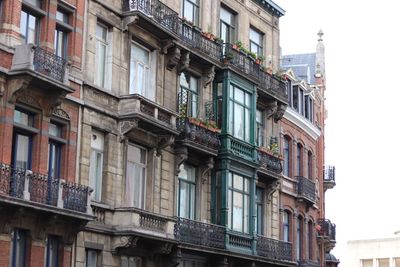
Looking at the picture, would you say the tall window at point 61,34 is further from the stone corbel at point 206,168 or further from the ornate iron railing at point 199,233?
the stone corbel at point 206,168

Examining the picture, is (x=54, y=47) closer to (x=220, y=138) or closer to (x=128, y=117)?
(x=128, y=117)

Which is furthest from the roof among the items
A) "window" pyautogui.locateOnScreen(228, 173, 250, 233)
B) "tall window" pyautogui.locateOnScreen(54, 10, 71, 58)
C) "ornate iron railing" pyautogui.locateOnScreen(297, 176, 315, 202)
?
"tall window" pyautogui.locateOnScreen(54, 10, 71, 58)

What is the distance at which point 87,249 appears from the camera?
29.9 m

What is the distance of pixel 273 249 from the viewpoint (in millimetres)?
41000

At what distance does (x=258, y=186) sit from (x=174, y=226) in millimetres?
9638

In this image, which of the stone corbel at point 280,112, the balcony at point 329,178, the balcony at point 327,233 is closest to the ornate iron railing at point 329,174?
the balcony at point 329,178

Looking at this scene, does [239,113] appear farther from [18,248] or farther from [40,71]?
[18,248]

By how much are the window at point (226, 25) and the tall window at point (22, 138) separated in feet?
49.0

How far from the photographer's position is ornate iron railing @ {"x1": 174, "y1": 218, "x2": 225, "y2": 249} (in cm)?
3412

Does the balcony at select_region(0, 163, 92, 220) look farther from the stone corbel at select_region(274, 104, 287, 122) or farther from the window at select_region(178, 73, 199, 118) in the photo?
the stone corbel at select_region(274, 104, 287, 122)

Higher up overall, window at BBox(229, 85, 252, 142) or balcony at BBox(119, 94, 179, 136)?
window at BBox(229, 85, 252, 142)

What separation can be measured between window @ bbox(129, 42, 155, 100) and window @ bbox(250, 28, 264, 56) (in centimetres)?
1049

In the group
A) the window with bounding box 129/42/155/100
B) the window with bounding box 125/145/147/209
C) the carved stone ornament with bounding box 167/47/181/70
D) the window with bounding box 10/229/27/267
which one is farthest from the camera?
the carved stone ornament with bounding box 167/47/181/70

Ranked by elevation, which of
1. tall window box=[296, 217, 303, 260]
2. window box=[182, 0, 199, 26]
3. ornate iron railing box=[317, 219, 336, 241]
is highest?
window box=[182, 0, 199, 26]
